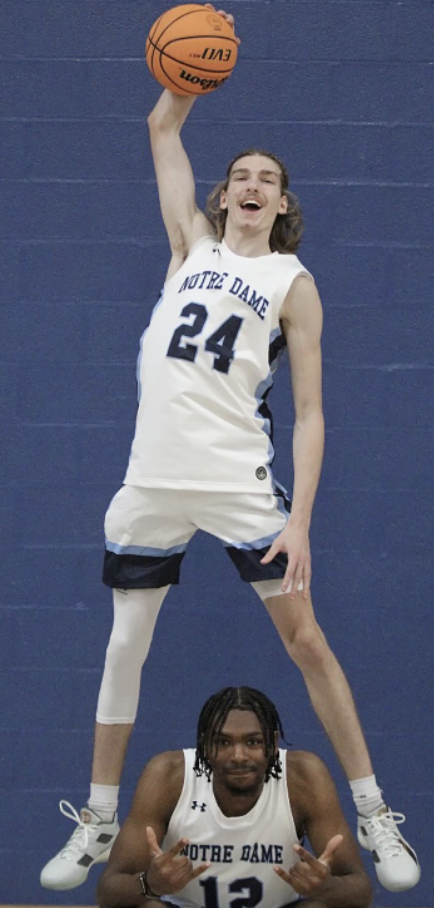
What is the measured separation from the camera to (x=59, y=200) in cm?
489

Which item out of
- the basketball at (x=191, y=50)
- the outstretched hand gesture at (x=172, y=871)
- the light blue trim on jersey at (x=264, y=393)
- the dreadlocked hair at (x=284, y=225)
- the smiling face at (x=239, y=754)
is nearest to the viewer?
the outstretched hand gesture at (x=172, y=871)

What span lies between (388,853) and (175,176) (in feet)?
6.52

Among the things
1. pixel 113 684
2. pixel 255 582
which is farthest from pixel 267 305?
pixel 113 684

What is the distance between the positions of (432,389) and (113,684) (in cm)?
164

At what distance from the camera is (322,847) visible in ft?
12.6

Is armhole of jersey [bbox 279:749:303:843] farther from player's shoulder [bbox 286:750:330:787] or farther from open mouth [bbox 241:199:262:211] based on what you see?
open mouth [bbox 241:199:262:211]

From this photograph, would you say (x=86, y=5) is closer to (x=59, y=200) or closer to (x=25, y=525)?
(x=59, y=200)

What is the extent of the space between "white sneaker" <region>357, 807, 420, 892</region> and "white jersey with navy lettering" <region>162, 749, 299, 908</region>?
0.72 ft

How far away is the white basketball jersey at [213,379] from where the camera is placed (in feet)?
12.7

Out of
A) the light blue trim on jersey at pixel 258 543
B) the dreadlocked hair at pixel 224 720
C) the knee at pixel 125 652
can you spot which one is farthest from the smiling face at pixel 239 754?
the light blue trim on jersey at pixel 258 543

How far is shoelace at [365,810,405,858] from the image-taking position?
12.7 ft

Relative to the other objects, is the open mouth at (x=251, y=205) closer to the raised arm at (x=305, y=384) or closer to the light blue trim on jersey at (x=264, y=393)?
the raised arm at (x=305, y=384)

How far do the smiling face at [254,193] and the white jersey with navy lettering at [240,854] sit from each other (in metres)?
1.59

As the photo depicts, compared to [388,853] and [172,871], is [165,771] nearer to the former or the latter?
[172,871]
